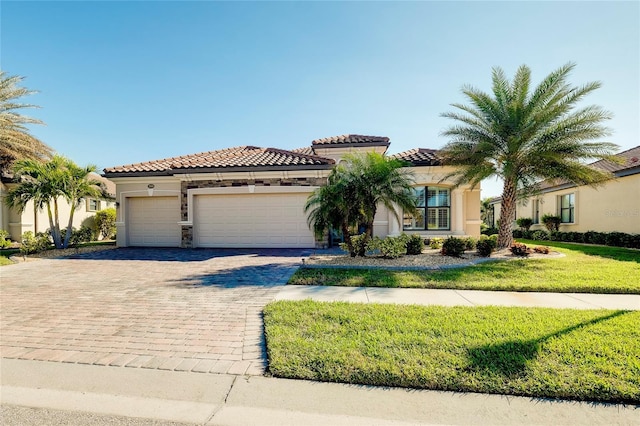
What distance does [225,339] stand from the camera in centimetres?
410

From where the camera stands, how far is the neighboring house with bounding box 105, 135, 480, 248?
13625 mm

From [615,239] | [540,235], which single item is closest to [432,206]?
[615,239]

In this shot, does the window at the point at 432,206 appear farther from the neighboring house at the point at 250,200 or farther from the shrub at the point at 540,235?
the shrub at the point at 540,235

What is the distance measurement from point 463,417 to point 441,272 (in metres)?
5.69

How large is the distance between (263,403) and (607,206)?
2044 cm

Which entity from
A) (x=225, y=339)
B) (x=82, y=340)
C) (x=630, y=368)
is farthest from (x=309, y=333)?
(x=630, y=368)

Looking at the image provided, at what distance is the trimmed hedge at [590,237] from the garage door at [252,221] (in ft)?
47.3

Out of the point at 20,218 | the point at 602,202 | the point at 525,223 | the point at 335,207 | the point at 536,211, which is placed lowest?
the point at 525,223

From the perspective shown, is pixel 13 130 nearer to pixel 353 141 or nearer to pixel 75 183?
pixel 75 183

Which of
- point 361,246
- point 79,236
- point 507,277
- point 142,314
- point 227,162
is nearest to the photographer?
point 142,314

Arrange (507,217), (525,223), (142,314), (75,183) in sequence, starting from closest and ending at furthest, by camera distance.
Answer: (142,314) < (507,217) < (75,183) < (525,223)

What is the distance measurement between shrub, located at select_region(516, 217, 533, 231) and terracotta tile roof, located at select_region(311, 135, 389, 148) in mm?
14913

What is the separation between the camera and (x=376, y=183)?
30.6 feet

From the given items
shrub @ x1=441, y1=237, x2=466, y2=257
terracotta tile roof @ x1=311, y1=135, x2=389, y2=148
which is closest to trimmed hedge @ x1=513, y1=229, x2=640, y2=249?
shrub @ x1=441, y1=237, x2=466, y2=257
